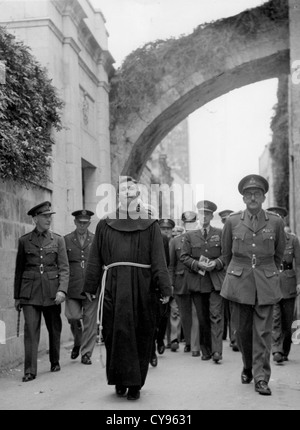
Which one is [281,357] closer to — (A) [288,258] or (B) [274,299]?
(A) [288,258]

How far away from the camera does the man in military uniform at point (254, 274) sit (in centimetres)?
648

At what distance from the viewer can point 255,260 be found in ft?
21.8

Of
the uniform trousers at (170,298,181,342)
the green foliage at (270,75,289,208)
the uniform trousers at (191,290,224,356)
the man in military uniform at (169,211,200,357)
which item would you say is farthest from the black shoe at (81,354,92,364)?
the green foliage at (270,75,289,208)

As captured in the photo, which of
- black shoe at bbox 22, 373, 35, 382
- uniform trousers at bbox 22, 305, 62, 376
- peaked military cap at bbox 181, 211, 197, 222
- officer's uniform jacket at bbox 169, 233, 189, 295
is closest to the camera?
black shoe at bbox 22, 373, 35, 382

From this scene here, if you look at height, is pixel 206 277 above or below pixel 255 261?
below

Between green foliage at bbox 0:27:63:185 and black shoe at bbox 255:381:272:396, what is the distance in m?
3.80

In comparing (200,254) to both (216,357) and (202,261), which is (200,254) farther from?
(216,357)

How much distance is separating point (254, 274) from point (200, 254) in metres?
2.77

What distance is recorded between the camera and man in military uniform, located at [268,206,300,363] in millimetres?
8492

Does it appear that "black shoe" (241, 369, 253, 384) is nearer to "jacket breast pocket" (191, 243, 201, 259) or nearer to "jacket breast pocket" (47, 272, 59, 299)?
"jacket breast pocket" (47, 272, 59, 299)

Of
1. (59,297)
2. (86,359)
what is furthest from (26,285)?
(86,359)

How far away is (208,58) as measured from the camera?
51.5ft

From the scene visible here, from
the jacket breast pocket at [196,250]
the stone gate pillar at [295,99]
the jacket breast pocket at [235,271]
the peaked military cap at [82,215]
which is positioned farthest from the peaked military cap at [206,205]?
the stone gate pillar at [295,99]
